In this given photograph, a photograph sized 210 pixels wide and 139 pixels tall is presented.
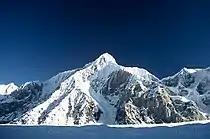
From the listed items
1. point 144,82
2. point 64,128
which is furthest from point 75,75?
point 64,128

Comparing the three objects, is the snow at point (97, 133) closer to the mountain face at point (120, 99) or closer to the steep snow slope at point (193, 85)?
the mountain face at point (120, 99)

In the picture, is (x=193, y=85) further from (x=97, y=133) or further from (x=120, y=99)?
(x=97, y=133)

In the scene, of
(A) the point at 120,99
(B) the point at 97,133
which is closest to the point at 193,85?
(A) the point at 120,99

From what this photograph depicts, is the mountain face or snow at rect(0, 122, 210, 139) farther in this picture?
the mountain face

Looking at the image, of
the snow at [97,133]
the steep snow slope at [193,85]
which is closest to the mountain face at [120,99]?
the steep snow slope at [193,85]

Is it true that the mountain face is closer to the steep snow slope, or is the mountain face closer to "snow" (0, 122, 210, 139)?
the steep snow slope

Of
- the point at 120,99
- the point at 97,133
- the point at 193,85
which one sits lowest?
the point at 97,133

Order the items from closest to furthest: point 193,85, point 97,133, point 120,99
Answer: point 97,133 → point 120,99 → point 193,85

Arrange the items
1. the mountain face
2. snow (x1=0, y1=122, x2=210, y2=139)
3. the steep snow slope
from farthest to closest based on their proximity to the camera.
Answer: the steep snow slope, the mountain face, snow (x1=0, y1=122, x2=210, y2=139)

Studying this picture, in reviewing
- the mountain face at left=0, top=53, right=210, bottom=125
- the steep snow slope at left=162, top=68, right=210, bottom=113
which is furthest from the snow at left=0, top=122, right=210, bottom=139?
the steep snow slope at left=162, top=68, right=210, bottom=113
